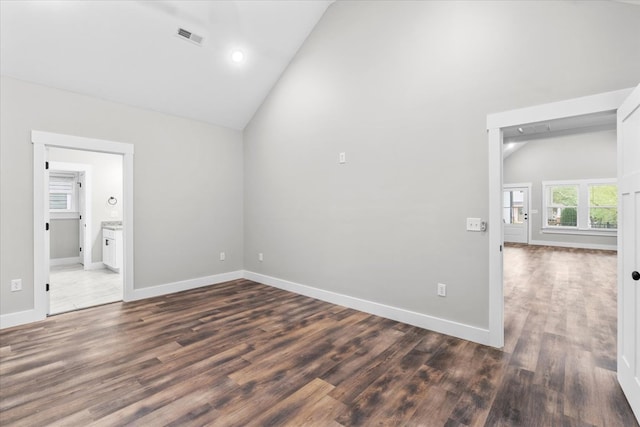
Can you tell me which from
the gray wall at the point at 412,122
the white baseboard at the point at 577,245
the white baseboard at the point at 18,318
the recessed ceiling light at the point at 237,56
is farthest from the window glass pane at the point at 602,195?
the white baseboard at the point at 18,318

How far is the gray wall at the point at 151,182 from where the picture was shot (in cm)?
316

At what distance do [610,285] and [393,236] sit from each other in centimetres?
425

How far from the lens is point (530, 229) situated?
1037 centimetres

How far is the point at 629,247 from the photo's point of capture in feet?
6.27

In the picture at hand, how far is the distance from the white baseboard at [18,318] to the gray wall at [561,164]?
12.1 m

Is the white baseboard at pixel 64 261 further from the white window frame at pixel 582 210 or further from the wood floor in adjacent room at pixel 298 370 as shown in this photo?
the white window frame at pixel 582 210

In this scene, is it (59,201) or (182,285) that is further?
(59,201)

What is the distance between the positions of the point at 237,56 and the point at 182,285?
11.4 feet

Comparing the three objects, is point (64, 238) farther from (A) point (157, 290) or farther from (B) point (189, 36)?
(B) point (189, 36)

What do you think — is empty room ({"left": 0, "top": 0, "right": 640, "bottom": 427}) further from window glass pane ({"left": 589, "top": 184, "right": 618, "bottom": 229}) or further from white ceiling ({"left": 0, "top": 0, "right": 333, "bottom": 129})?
window glass pane ({"left": 589, "top": 184, "right": 618, "bottom": 229})

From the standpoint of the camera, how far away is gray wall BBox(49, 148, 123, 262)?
626 centimetres

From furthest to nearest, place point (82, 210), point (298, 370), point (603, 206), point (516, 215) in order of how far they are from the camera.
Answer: point (516, 215) → point (603, 206) → point (82, 210) → point (298, 370)

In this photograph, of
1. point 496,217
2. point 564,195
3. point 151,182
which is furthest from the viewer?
point 564,195

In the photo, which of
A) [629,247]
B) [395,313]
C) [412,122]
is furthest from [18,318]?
[629,247]
